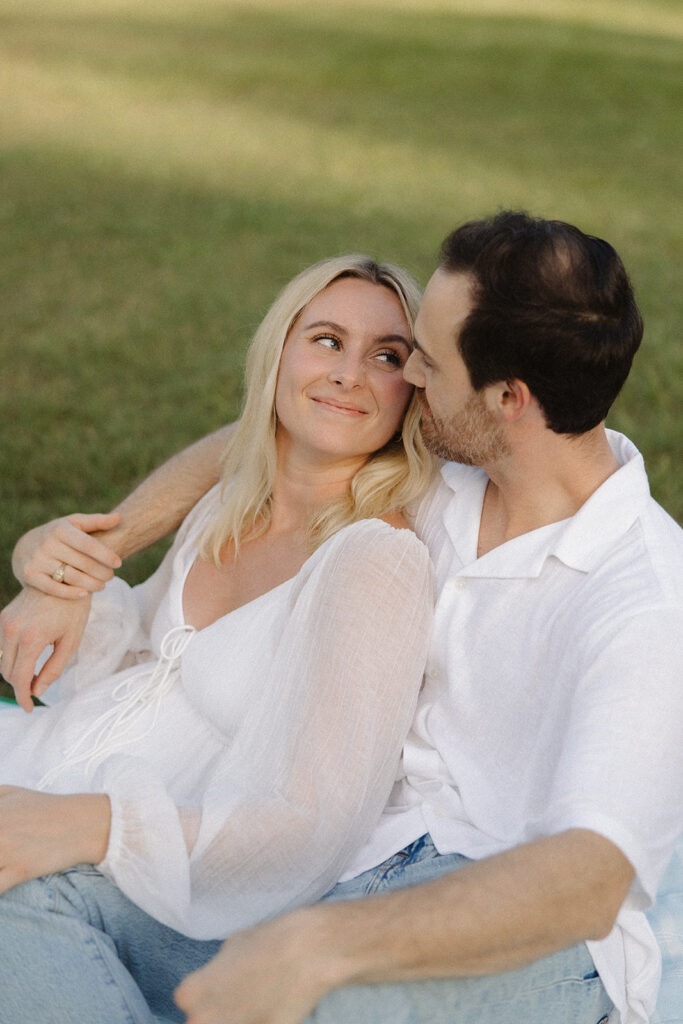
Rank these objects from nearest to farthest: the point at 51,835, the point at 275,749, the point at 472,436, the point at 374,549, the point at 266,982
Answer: the point at 266,982, the point at 51,835, the point at 275,749, the point at 374,549, the point at 472,436

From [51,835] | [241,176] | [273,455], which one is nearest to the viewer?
[51,835]

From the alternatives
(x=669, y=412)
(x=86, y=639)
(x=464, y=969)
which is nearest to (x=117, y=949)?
(x=464, y=969)

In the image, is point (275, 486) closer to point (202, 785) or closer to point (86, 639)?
point (86, 639)

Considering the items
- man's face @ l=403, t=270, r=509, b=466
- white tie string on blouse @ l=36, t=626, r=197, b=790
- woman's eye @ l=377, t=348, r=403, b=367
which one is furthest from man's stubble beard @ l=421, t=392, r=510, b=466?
white tie string on blouse @ l=36, t=626, r=197, b=790

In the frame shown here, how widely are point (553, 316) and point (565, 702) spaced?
78 cm

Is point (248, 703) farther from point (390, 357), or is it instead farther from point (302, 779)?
point (390, 357)

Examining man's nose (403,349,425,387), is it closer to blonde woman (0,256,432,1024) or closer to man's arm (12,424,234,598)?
blonde woman (0,256,432,1024)

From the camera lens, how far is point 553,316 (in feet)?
7.93

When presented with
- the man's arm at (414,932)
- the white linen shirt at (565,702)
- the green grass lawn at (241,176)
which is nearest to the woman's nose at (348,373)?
the white linen shirt at (565,702)

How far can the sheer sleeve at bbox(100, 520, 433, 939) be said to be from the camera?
2.21 m

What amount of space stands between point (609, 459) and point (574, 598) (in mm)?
409

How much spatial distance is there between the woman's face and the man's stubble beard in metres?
0.35

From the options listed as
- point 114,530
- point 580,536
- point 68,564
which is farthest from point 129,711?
point 580,536

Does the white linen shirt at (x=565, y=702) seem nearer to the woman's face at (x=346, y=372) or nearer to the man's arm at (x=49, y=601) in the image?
the woman's face at (x=346, y=372)
